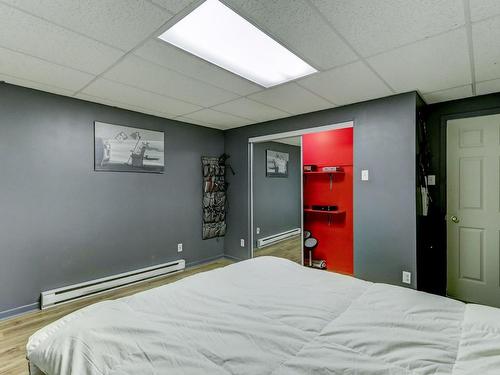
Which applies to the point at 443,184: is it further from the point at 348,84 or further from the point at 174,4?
the point at 174,4

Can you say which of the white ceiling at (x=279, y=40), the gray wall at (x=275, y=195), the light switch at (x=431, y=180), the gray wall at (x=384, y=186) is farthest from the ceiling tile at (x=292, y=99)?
the gray wall at (x=275, y=195)

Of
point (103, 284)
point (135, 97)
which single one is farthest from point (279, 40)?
point (103, 284)

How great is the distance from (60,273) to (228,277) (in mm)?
2133

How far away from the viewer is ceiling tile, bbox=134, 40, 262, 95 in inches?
71.8

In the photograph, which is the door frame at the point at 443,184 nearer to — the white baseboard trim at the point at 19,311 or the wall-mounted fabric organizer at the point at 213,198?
the wall-mounted fabric organizer at the point at 213,198

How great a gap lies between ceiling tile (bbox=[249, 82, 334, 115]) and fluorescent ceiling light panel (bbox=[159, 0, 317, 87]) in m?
0.21

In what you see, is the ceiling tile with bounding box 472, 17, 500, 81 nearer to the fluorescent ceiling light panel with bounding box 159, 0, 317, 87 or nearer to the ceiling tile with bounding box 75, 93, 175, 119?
the fluorescent ceiling light panel with bounding box 159, 0, 317, 87

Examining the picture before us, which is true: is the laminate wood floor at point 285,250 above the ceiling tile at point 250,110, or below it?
below

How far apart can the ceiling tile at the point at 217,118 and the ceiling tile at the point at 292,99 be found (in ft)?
2.49

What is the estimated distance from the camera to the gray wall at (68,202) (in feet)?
8.28

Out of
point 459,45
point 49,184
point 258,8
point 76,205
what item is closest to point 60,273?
point 76,205

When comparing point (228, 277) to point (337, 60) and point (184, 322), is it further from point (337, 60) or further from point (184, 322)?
point (337, 60)

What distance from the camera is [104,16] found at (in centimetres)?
147

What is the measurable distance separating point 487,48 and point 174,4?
6.85 feet
